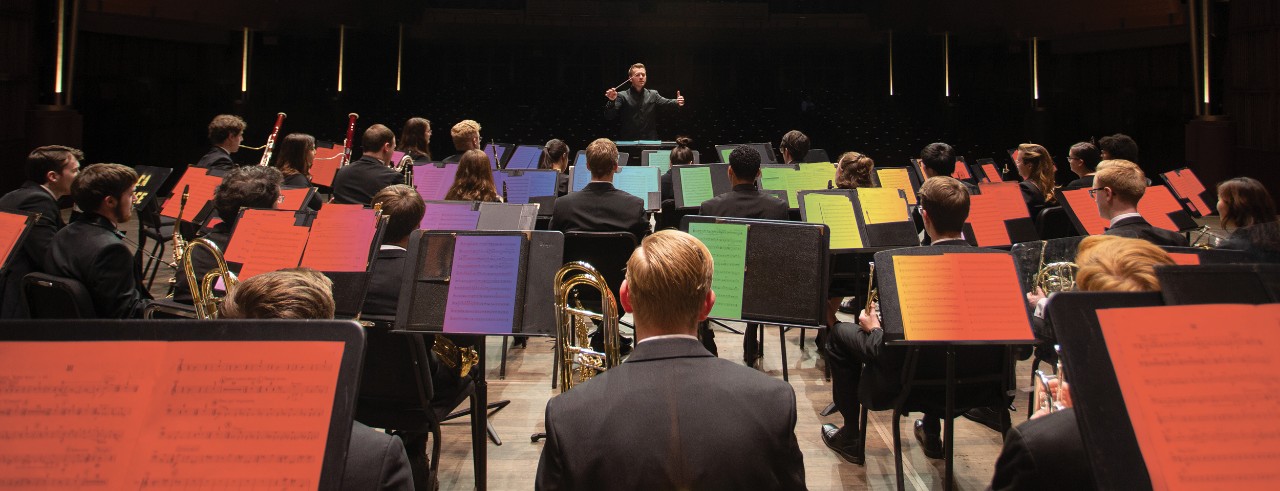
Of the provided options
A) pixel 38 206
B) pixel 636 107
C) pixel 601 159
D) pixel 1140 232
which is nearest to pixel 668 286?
pixel 1140 232

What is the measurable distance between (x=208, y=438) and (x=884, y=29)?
11054 mm

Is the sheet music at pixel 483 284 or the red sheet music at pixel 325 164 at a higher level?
the red sheet music at pixel 325 164

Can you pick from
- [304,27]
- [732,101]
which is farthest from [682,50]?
[304,27]

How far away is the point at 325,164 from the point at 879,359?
205 inches

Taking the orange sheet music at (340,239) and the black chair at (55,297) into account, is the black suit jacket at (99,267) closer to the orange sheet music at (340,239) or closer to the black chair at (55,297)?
the black chair at (55,297)

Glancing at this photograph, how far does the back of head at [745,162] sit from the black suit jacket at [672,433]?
2.92m

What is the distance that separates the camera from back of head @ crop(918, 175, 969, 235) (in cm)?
284

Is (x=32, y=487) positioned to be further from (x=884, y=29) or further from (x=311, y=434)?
(x=884, y=29)

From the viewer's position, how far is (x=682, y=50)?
433 inches

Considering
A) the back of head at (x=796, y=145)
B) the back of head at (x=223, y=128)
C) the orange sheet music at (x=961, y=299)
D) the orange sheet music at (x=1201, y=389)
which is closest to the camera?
the orange sheet music at (x=1201, y=389)

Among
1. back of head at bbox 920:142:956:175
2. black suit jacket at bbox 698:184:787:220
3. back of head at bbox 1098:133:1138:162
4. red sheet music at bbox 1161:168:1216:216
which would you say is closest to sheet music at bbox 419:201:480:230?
black suit jacket at bbox 698:184:787:220

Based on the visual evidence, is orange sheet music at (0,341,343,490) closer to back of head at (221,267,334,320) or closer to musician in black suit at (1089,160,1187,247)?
back of head at (221,267,334,320)

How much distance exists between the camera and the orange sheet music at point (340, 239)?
2.78m

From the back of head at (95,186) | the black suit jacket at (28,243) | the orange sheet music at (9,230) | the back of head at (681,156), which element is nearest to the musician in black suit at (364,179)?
the black suit jacket at (28,243)
